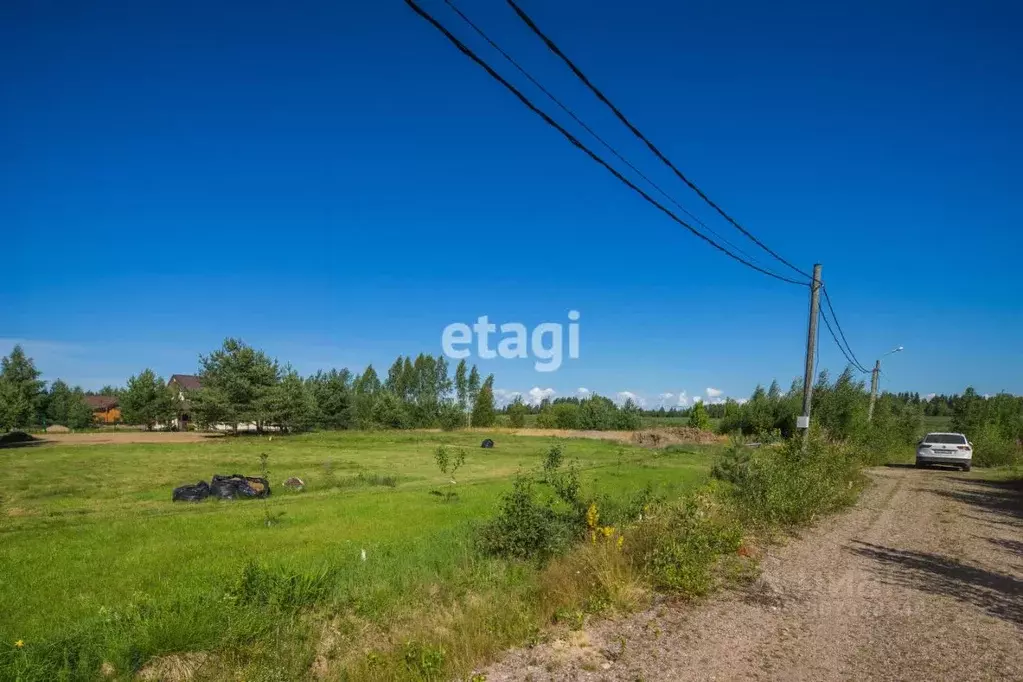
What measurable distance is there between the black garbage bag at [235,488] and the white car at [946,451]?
95.3 feet

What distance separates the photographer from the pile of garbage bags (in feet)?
62.1

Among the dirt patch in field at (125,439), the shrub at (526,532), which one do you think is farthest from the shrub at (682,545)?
the dirt patch in field at (125,439)

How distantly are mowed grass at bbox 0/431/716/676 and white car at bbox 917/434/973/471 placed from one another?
1271 cm

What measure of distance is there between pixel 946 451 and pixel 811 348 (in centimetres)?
1550

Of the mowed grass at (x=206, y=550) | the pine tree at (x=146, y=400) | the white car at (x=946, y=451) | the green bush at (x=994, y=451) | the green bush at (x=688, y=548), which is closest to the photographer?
the mowed grass at (x=206, y=550)

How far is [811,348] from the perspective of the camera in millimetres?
18547

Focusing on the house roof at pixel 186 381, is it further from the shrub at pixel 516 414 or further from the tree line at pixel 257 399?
the shrub at pixel 516 414

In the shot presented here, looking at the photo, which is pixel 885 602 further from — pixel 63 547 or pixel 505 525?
pixel 63 547

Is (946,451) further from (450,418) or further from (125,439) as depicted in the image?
(450,418)

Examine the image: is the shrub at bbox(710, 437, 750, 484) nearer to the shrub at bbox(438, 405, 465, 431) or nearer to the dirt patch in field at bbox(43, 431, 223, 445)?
the dirt patch in field at bbox(43, 431, 223, 445)

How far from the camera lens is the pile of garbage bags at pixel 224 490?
18.9 m

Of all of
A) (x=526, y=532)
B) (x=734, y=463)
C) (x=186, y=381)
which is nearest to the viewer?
(x=526, y=532)

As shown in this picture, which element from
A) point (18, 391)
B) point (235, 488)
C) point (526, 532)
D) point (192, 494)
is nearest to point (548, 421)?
point (18, 391)

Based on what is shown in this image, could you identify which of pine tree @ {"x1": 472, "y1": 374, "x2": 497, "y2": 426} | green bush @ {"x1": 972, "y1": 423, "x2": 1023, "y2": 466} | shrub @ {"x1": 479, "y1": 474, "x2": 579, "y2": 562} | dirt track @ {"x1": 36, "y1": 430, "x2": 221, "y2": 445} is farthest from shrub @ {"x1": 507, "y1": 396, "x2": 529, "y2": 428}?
shrub @ {"x1": 479, "y1": 474, "x2": 579, "y2": 562}
